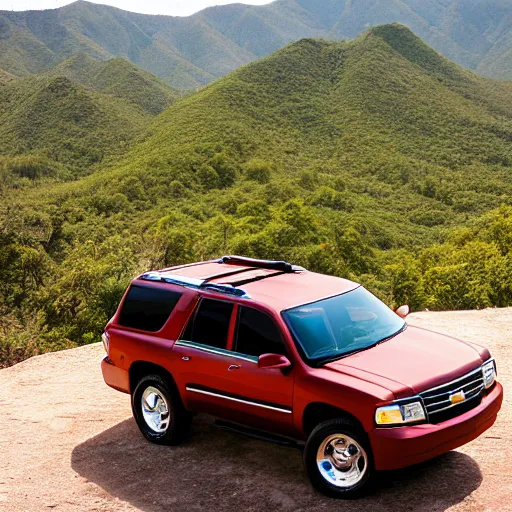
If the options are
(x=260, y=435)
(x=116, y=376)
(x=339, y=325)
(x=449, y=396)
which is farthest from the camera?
(x=116, y=376)

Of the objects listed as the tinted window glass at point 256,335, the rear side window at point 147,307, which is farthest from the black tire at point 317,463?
the rear side window at point 147,307

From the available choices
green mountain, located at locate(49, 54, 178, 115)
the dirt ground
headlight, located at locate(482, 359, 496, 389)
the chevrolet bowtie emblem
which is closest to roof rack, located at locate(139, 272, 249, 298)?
the dirt ground

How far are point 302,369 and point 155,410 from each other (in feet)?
6.20

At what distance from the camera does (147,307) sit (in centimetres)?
645

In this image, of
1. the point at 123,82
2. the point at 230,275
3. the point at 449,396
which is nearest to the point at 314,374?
the point at 449,396

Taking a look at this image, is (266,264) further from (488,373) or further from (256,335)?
(488,373)

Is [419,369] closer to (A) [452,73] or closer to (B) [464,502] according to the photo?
(B) [464,502]

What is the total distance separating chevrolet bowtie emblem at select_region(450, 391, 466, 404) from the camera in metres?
4.98

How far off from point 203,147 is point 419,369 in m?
66.7

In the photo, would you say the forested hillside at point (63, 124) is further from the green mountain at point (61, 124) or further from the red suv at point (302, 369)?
the red suv at point (302, 369)

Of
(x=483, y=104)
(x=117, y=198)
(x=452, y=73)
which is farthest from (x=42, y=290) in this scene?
(x=452, y=73)

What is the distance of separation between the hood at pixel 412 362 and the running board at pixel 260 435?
2.33 ft

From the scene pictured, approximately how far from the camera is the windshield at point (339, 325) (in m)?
5.38

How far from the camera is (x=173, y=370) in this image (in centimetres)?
604
